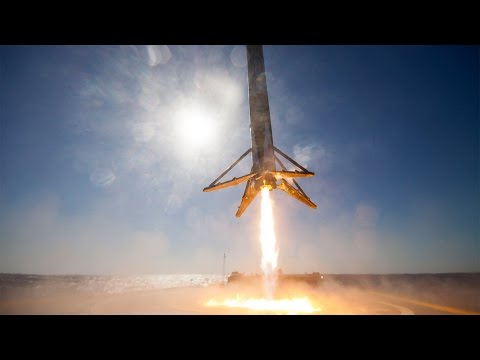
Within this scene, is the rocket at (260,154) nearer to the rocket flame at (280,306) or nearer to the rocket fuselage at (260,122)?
the rocket fuselage at (260,122)

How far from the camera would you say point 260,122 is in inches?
662

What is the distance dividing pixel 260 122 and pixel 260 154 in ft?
7.43

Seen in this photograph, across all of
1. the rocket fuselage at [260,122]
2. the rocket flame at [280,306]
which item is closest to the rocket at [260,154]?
the rocket fuselage at [260,122]

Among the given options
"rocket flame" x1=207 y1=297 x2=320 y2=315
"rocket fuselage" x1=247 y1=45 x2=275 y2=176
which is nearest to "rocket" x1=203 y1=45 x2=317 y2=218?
"rocket fuselage" x1=247 y1=45 x2=275 y2=176

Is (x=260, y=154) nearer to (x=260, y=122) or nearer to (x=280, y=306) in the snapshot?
(x=260, y=122)

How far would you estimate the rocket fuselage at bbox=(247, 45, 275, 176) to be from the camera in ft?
54.3

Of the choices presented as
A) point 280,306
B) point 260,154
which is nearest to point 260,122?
point 260,154

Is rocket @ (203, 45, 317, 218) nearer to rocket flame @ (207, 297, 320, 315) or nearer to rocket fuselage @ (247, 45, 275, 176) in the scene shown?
rocket fuselage @ (247, 45, 275, 176)
